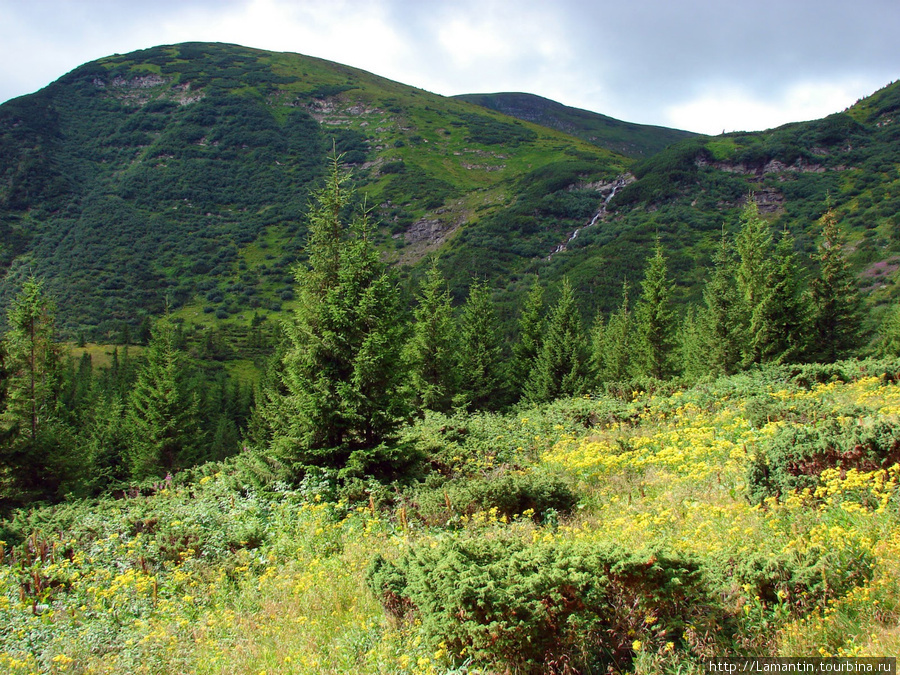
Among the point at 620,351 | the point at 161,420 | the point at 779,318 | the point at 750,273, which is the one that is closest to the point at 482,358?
the point at 750,273

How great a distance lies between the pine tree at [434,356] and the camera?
90.5 ft

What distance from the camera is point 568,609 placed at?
4.07 meters

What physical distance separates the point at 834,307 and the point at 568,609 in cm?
3242

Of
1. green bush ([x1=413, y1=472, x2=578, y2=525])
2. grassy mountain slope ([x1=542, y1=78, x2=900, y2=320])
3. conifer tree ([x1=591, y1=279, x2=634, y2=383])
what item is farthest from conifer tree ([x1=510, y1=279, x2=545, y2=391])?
grassy mountain slope ([x1=542, y1=78, x2=900, y2=320])

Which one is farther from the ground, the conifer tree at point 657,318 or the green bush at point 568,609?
the conifer tree at point 657,318

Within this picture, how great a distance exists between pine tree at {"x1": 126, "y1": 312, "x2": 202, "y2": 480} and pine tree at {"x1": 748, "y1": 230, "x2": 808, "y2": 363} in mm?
33366

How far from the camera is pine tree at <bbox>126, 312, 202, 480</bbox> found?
103 ft

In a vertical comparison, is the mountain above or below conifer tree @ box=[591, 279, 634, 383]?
above

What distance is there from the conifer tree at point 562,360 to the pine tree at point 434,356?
6.04 m

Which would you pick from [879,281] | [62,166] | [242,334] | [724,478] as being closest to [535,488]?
[724,478]

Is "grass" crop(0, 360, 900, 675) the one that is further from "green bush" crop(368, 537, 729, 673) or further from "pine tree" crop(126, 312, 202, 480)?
"pine tree" crop(126, 312, 202, 480)

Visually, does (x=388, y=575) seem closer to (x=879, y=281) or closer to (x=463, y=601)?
(x=463, y=601)

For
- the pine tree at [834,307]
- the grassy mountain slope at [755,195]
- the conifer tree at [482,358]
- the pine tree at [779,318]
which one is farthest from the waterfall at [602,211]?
the pine tree at [779,318]

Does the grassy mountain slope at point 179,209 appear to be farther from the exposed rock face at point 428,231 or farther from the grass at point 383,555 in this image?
the grass at point 383,555
